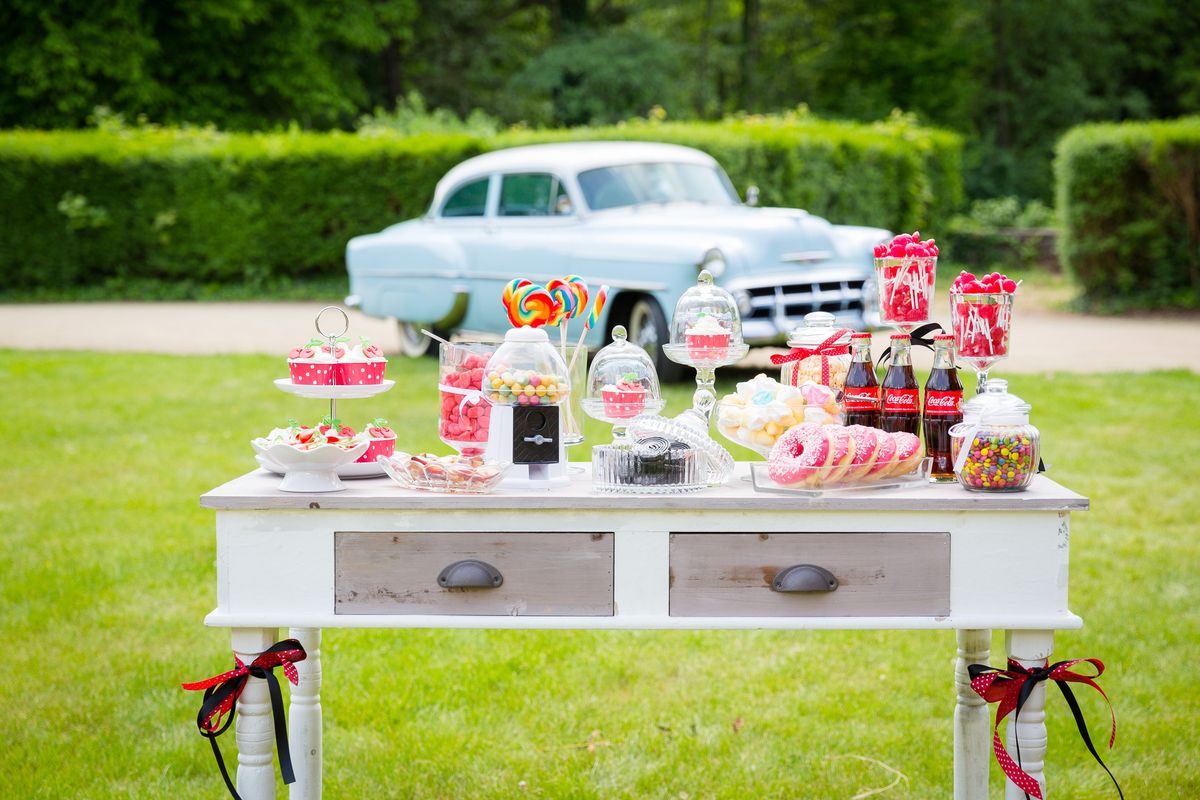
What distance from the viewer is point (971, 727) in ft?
9.87

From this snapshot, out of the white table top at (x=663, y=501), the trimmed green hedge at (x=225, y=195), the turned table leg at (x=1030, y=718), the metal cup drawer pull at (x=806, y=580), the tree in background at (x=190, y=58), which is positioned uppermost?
the tree in background at (x=190, y=58)

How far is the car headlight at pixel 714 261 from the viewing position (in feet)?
28.7

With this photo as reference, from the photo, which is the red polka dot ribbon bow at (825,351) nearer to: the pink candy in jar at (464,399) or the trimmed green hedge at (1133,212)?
the pink candy in jar at (464,399)

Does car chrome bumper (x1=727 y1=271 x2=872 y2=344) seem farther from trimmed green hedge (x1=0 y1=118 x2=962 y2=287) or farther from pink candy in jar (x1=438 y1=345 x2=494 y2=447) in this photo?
trimmed green hedge (x1=0 y1=118 x2=962 y2=287)

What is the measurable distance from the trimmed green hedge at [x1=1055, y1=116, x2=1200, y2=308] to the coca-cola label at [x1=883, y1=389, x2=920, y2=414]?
1369cm

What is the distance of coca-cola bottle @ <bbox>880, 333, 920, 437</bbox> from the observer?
2592mm

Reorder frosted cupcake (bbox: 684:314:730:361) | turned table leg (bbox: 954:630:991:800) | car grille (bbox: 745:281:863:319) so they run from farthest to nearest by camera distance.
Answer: car grille (bbox: 745:281:863:319)
turned table leg (bbox: 954:630:991:800)
frosted cupcake (bbox: 684:314:730:361)

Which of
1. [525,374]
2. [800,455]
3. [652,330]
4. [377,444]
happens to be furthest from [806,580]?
[652,330]

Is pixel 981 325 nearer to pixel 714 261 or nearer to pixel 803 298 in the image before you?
pixel 714 261

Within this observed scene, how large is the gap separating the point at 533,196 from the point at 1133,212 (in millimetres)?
8329

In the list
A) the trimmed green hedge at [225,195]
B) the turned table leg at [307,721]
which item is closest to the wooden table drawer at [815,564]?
the turned table leg at [307,721]

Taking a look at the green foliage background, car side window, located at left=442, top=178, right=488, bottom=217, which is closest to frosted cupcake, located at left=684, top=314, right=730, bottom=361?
car side window, located at left=442, top=178, right=488, bottom=217

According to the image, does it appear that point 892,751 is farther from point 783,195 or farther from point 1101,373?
point 783,195

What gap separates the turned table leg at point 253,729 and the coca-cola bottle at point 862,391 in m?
1.23
